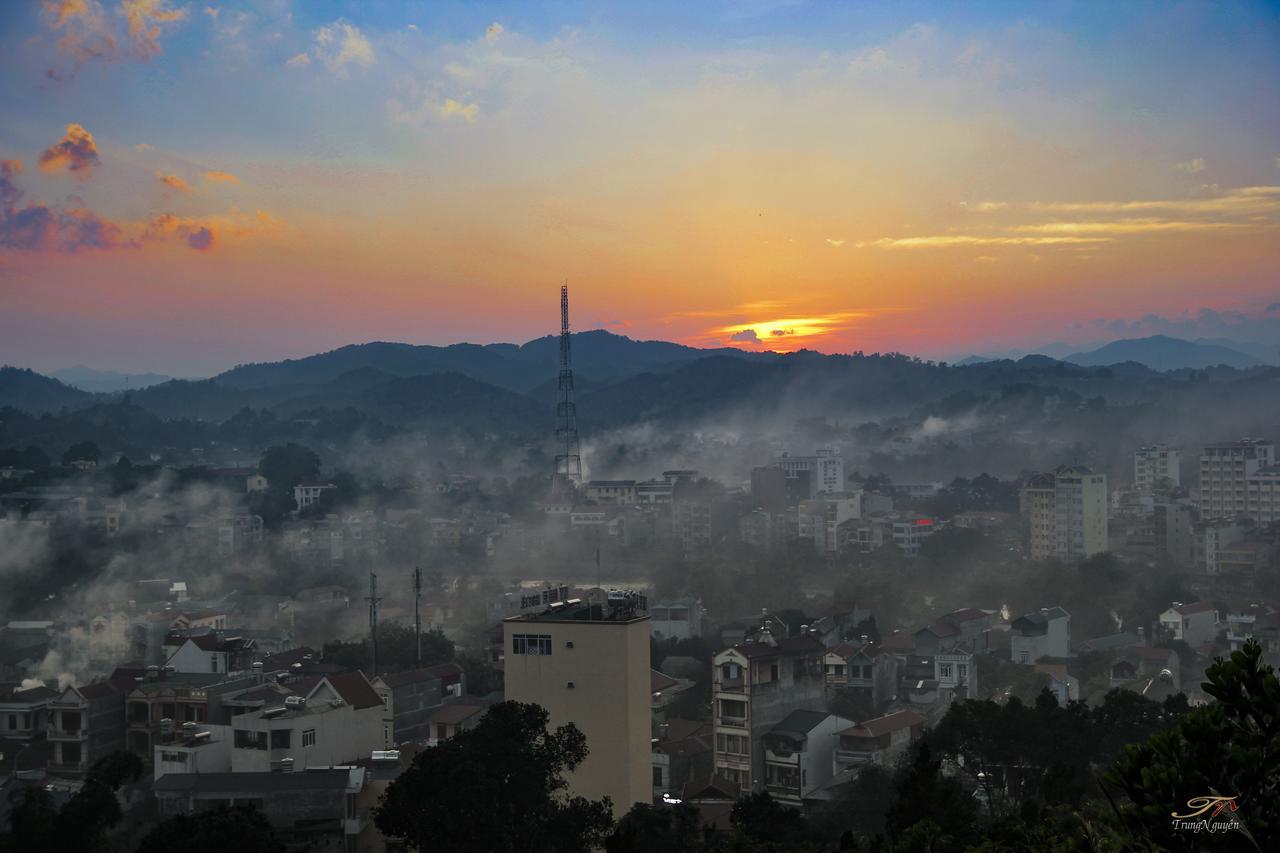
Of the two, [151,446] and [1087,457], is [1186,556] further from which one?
[151,446]

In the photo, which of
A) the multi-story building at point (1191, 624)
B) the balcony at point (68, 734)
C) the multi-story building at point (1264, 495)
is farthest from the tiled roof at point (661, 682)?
the multi-story building at point (1264, 495)

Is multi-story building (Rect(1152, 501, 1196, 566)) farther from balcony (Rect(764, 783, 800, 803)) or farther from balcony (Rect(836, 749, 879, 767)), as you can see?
balcony (Rect(764, 783, 800, 803))

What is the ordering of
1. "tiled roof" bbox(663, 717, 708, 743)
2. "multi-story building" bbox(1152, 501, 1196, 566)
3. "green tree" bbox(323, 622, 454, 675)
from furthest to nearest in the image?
1. "multi-story building" bbox(1152, 501, 1196, 566)
2. "green tree" bbox(323, 622, 454, 675)
3. "tiled roof" bbox(663, 717, 708, 743)

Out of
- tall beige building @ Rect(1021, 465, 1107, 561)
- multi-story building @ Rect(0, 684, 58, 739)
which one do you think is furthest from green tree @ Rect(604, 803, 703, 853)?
tall beige building @ Rect(1021, 465, 1107, 561)

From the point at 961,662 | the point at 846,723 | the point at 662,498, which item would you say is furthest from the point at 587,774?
the point at 662,498

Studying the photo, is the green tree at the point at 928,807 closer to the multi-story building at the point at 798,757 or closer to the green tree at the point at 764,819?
the green tree at the point at 764,819

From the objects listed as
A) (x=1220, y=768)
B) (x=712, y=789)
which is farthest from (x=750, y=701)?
(x=1220, y=768)
